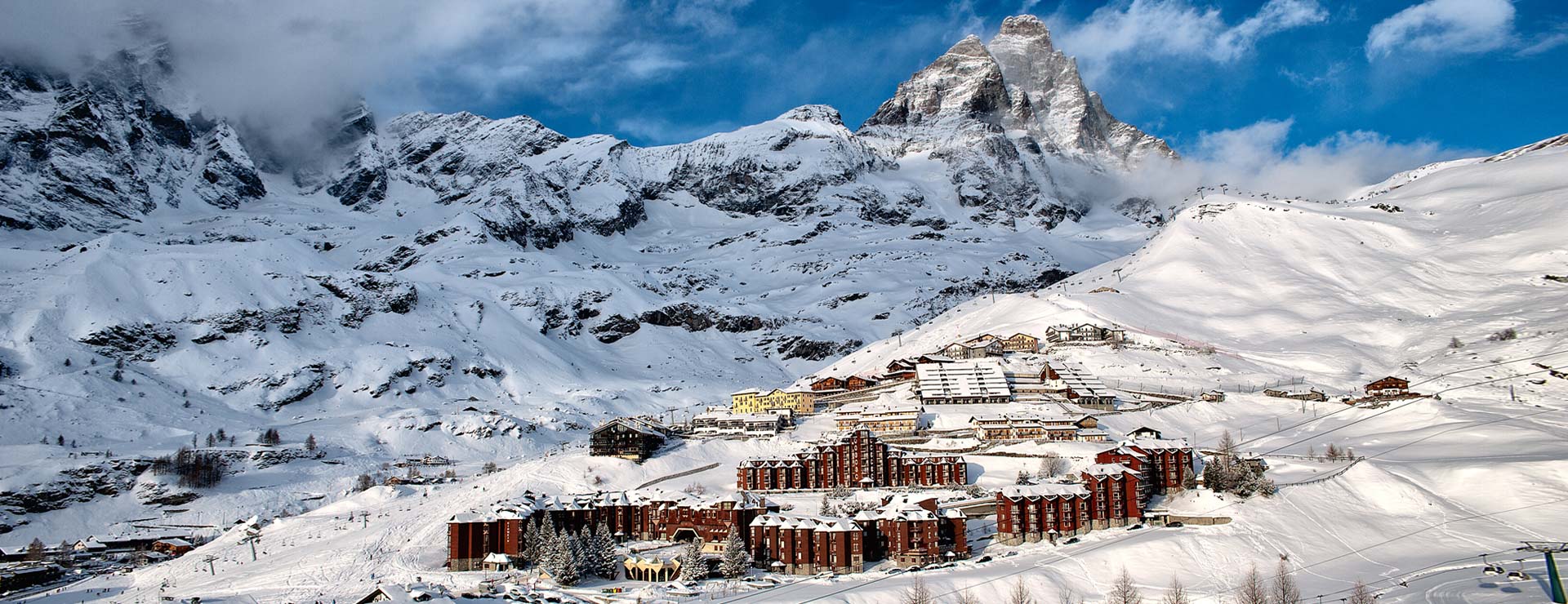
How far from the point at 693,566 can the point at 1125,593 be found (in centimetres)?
1966

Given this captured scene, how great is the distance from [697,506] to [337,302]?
109509 mm

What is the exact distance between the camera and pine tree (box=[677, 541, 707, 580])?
176 ft

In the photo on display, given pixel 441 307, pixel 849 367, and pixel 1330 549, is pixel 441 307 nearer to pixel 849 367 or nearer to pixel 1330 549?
pixel 849 367

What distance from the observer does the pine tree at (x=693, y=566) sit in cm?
5375

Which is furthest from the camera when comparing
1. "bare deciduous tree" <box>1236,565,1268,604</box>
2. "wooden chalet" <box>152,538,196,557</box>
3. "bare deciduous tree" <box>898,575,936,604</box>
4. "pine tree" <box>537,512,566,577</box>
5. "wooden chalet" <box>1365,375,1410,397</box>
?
"wooden chalet" <box>1365,375,1410,397</box>

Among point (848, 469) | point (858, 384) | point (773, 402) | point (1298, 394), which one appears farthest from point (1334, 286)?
point (848, 469)

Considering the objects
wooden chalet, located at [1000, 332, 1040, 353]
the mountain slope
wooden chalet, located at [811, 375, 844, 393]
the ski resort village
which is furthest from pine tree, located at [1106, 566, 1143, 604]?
wooden chalet, located at [1000, 332, 1040, 353]

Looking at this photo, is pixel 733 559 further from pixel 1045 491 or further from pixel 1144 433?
pixel 1144 433

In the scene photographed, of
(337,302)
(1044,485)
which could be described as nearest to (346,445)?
(337,302)

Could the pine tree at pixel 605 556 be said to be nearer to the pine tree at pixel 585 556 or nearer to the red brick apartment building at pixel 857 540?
the pine tree at pixel 585 556

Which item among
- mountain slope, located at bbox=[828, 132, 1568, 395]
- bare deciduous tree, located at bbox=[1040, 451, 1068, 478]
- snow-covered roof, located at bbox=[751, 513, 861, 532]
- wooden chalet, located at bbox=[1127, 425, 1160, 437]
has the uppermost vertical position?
mountain slope, located at bbox=[828, 132, 1568, 395]

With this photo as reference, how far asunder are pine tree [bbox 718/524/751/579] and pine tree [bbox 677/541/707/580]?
927 millimetres

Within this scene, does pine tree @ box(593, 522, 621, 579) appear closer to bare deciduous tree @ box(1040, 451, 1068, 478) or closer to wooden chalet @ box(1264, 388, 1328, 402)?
bare deciduous tree @ box(1040, 451, 1068, 478)

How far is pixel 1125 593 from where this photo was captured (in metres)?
45.7
